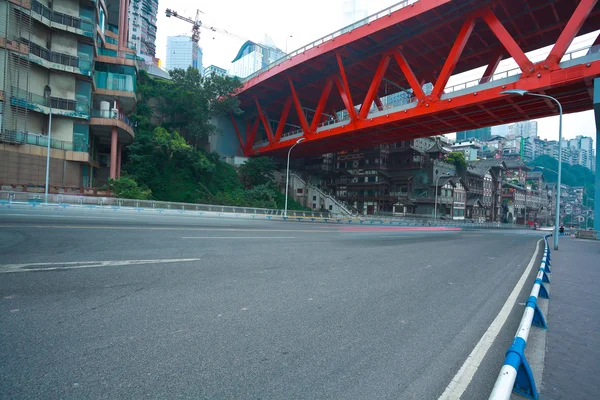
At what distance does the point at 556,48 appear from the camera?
19.5 m

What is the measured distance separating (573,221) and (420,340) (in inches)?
5051

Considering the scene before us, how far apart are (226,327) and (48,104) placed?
3589 centimetres

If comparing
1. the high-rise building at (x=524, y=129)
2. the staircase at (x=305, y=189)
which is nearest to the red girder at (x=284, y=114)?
the staircase at (x=305, y=189)

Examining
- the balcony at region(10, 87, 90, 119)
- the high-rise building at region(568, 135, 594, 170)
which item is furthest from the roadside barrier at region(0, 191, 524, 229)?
the high-rise building at region(568, 135, 594, 170)

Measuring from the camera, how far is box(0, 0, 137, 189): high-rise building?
26.4m

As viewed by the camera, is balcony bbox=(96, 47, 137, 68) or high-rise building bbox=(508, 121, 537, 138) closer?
balcony bbox=(96, 47, 137, 68)

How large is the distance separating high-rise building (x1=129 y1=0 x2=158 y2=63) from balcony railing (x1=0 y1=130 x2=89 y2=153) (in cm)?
7566

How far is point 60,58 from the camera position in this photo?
1150 inches

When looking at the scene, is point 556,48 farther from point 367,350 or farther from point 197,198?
point 197,198

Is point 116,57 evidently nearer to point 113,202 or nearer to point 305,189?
point 113,202

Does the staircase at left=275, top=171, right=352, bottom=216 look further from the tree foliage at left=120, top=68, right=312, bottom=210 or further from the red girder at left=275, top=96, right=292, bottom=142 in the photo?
the red girder at left=275, top=96, right=292, bottom=142

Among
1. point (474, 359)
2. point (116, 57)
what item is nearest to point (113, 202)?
point (116, 57)

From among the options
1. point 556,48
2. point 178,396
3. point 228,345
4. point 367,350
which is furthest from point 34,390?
point 556,48

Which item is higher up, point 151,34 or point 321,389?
point 151,34
